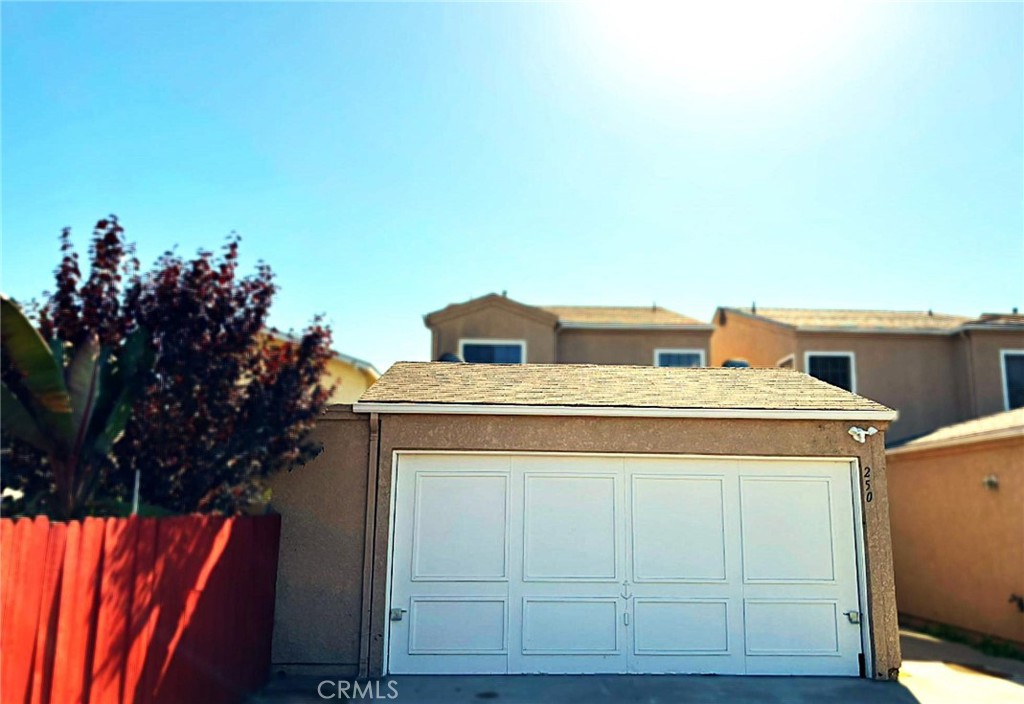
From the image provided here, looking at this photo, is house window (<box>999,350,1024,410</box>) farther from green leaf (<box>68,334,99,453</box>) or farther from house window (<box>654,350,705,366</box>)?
green leaf (<box>68,334,99,453</box>)

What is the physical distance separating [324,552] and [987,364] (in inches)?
706

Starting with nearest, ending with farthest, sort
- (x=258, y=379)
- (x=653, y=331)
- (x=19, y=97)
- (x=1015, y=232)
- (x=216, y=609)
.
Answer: (x=216, y=609) < (x=19, y=97) < (x=258, y=379) < (x=1015, y=232) < (x=653, y=331)

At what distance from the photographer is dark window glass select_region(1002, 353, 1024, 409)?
1875cm

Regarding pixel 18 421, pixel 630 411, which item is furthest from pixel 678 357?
pixel 18 421

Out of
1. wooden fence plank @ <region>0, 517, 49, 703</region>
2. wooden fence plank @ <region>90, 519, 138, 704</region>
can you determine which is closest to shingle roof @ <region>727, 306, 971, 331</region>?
wooden fence plank @ <region>90, 519, 138, 704</region>

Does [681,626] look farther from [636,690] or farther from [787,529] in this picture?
[787,529]

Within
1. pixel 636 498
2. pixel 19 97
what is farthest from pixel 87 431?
pixel 636 498

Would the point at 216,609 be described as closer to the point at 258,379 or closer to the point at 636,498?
the point at 258,379

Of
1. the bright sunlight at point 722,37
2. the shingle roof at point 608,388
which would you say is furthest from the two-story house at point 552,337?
the bright sunlight at point 722,37

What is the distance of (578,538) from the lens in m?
8.68

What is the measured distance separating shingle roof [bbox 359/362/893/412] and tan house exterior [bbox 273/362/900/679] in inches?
4.1

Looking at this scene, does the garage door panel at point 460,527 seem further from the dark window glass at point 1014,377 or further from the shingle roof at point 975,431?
the dark window glass at point 1014,377

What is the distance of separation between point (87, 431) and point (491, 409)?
14.6 feet

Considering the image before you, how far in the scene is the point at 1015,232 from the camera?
1241 centimetres
